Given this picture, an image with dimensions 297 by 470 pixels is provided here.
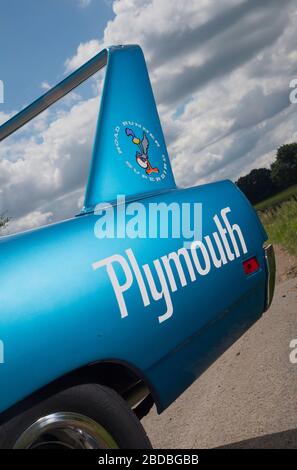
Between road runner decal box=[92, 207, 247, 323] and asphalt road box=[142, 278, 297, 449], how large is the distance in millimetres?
972

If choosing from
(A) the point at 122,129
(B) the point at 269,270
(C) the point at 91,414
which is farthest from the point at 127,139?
(C) the point at 91,414

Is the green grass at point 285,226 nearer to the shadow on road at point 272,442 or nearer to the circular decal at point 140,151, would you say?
the circular decal at point 140,151

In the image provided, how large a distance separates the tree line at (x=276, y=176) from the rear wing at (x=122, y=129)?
59.4 metres

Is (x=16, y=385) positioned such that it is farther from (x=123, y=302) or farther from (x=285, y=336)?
(x=285, y=336)

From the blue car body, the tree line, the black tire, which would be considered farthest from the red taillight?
the tree line

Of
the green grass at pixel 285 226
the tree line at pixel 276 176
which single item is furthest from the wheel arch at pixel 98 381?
the tree line at pixel 276 176

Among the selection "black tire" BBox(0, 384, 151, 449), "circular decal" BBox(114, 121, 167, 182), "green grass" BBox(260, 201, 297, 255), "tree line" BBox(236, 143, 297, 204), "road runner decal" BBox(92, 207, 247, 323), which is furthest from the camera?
"tree line" BBox(236, 143, 297, 204)

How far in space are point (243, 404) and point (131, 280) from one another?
5.30 ft

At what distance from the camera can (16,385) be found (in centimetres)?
147

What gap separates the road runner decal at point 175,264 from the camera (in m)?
1.75

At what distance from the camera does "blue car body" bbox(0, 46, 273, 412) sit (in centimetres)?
154

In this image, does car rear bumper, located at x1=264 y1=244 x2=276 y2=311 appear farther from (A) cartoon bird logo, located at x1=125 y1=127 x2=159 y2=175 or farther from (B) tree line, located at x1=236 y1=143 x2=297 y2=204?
(B) tree line, located at x1=236 y1=143 x2=297 y2=204

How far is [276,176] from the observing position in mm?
63125
